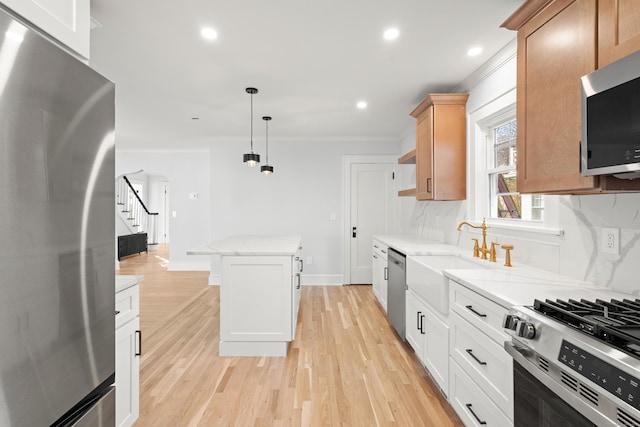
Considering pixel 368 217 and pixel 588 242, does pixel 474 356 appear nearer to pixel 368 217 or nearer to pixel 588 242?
pixel 588 242

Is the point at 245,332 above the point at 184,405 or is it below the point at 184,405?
above

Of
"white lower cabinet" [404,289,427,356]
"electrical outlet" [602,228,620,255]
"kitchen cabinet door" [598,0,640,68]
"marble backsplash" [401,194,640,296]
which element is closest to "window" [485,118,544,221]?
"marble backsplash" [401,194,640,296]

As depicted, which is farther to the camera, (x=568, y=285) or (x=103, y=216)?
(x=568, y=285)

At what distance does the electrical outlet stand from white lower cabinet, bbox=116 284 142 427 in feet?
7.95

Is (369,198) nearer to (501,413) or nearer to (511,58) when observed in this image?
(511,58)

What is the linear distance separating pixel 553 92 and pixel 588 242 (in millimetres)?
830

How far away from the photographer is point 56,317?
0.77 metres

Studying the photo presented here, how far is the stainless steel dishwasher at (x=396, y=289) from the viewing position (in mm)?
2953

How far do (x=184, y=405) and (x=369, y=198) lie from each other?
3.99 meters

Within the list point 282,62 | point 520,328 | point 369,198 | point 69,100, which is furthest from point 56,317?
point 369,198

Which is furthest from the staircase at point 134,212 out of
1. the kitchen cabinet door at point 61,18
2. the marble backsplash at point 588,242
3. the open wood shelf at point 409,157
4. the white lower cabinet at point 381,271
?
the marble backsplash at point 588,242

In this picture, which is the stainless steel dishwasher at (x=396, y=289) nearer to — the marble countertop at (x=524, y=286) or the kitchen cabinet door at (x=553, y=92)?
the marble countertop at (x=524, y=286)

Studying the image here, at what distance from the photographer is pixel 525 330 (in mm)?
1122

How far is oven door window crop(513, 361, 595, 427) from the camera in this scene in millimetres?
953
